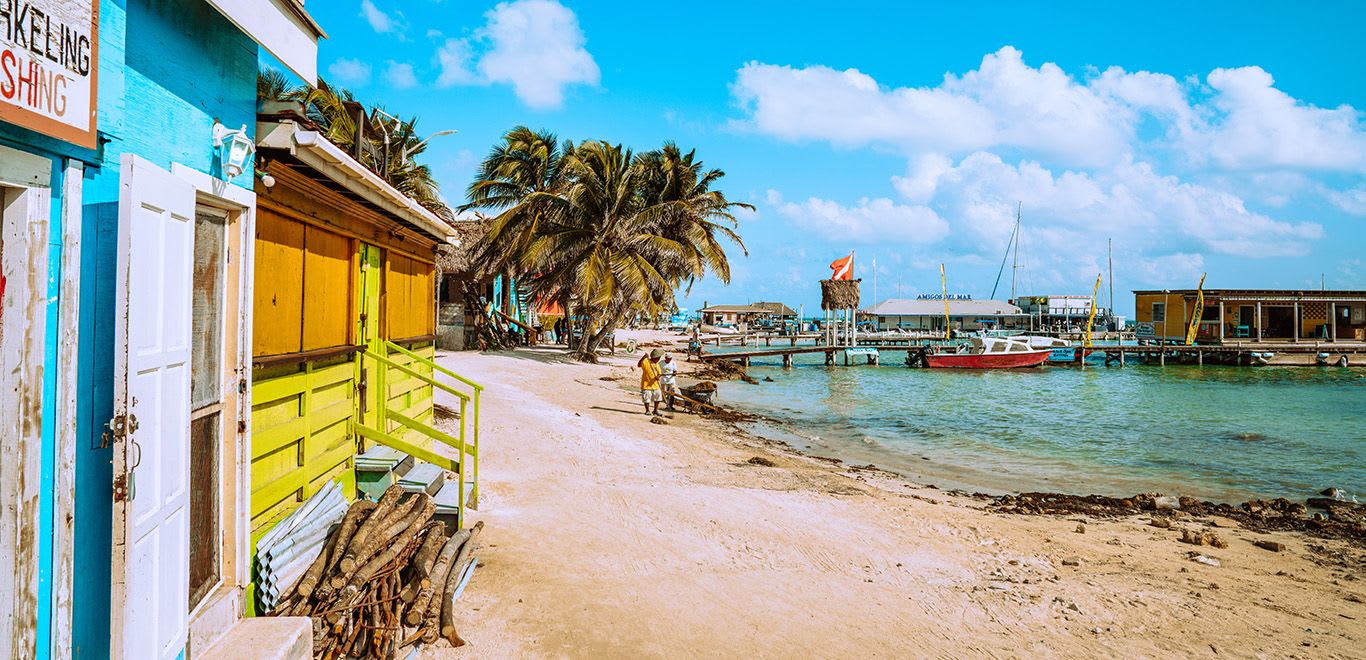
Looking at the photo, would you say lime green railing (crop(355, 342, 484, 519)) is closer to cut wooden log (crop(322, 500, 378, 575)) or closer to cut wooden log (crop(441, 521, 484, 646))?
cut wooden log (crop(441, 521, 484, 646))

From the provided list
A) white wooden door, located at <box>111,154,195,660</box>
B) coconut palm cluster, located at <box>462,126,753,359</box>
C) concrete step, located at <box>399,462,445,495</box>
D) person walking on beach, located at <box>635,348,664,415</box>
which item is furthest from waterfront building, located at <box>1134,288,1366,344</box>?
white wooden door, located at <box>111,154,195,660</box>

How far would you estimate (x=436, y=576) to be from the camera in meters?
5.36

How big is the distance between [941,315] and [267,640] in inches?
3020

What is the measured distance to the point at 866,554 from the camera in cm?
763

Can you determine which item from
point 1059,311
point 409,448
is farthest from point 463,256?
point 1059,311

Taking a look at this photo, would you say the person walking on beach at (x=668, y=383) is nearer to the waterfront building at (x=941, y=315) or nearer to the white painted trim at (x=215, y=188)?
the white painted trim at (x=215, y=188)

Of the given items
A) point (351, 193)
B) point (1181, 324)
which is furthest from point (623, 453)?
point (1181, 324)

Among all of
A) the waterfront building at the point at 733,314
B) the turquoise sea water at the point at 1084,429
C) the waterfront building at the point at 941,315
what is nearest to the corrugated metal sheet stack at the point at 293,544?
the turquoise sea water at the point at 1084,429

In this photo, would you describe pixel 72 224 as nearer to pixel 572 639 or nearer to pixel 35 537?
pixel 35 537

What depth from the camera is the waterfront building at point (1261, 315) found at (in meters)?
44.2

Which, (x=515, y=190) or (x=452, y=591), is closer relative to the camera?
(x=452, y=591)

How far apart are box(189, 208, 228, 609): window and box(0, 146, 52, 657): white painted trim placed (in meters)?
1.03

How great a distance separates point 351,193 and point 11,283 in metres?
3.22

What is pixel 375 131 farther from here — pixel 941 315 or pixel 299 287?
pixel 941 315
